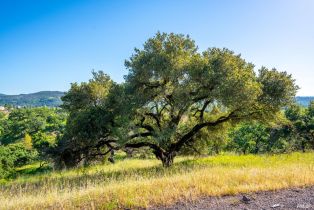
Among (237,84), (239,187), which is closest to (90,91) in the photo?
(237,84)

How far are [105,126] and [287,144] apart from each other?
36563 millimetres

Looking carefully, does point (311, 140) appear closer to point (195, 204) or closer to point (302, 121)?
point (302, 121)

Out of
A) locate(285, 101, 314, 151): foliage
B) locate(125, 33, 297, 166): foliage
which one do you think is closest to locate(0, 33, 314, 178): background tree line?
locate(125, 33, 297, 166): foliage

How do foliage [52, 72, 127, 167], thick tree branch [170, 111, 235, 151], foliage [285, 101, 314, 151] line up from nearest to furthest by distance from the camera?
Answer: foliage [52, 72, 127, 167] → thick tree branch [170, 111, 235, 151] → foliage [285, 101, 314, 151]

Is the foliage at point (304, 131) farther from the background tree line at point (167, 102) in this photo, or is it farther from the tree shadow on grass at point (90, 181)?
the tree shadow on grass at point (90, 181)

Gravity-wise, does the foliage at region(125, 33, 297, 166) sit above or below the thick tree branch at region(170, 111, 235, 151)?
above

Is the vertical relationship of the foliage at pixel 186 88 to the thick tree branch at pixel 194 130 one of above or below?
above

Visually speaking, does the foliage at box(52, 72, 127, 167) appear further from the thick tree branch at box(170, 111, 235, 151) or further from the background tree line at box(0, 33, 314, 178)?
the thick tree branch at box(170, 111, 235, 151)

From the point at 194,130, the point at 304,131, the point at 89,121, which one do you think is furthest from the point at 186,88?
the point at 304,131

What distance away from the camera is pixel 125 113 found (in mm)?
18578

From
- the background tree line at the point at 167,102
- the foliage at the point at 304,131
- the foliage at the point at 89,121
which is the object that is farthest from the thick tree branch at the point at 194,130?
the foliage at the point at 304,131

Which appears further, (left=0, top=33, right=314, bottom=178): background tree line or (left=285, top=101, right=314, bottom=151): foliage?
(left=285, top=101, right=314, bottom=151): foliage

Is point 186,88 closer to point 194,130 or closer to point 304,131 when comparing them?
point 194,130

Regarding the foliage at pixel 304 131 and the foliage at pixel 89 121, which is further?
the foliage at pixel 304 131
